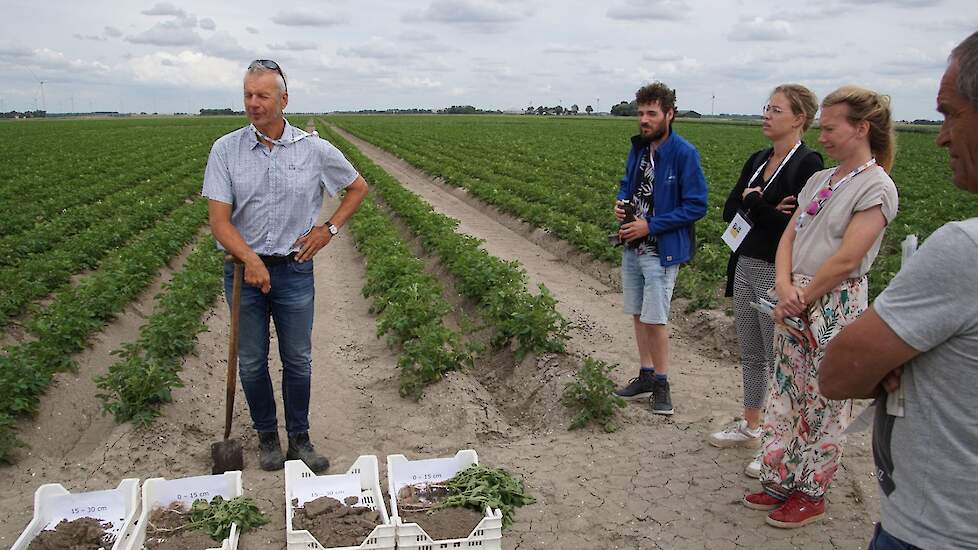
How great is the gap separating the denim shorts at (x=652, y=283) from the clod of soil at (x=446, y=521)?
7.00 feet

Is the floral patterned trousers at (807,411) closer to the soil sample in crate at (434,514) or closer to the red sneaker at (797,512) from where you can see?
the red sneaker at (797,512)

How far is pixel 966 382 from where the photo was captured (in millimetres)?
1729

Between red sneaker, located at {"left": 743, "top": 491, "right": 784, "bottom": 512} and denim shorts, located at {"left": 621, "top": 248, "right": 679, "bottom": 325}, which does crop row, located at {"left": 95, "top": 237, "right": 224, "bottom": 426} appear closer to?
denim shorts, located at {"left": 621, "top": 248, "right": 679, "bottom": 325}

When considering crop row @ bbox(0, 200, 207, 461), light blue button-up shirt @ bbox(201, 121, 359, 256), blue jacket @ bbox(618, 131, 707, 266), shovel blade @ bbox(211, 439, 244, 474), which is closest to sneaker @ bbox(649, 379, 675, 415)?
blue jacket @ bbox(618, 131, 707, 266)

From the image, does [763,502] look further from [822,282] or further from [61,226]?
[61,226]

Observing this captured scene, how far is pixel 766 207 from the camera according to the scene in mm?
4293

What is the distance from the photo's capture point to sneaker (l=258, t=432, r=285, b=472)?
4711 millimetres

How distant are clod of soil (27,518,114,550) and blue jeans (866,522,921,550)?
3438mm

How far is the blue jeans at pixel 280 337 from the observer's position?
4.50 metres

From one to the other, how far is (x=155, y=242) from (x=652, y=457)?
8.85m

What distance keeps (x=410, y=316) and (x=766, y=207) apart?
13.2 ft

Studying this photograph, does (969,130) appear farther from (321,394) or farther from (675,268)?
(321,394)

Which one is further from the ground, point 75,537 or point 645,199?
point 645,199

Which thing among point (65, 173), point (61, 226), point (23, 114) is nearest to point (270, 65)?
point (61, 226)
